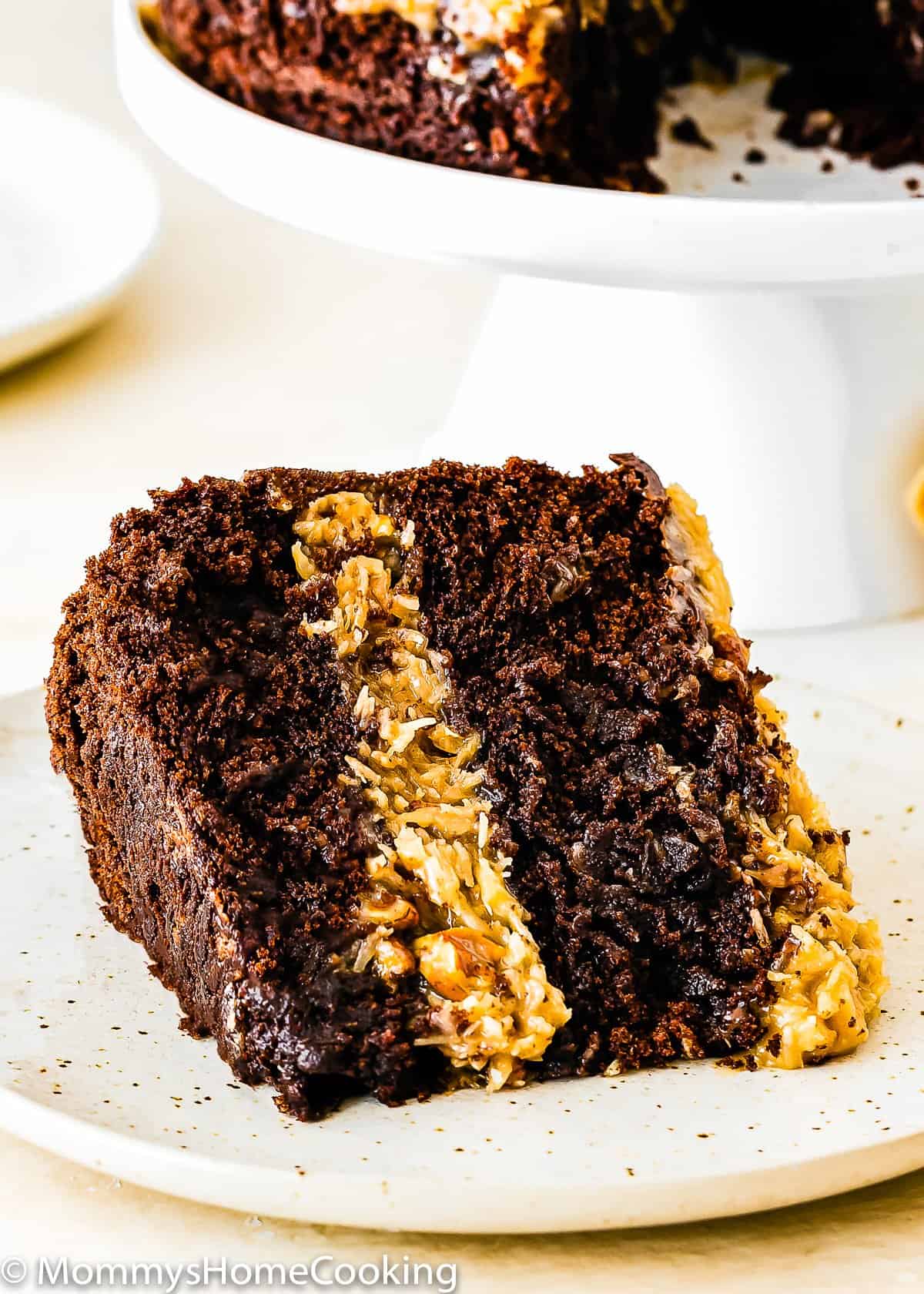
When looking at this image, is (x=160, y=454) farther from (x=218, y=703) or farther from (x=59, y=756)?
(x=218, y=703)

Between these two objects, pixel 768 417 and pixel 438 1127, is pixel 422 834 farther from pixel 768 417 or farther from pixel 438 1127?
pixel 768 417

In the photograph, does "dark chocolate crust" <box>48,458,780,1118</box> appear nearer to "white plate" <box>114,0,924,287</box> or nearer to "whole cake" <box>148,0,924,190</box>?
"white plate" <box>114,0,924,287</box>

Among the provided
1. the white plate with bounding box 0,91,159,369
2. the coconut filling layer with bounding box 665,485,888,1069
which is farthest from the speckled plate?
the white plate with bounding box 0,91,159,369

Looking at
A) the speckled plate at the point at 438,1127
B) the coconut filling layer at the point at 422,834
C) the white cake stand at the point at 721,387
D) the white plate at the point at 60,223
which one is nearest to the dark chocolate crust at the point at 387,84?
the white cake stand at the point at 721,387

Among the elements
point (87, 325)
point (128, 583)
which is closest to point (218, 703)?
point (128, 583)

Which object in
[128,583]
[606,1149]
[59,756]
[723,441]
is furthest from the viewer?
[723,441]

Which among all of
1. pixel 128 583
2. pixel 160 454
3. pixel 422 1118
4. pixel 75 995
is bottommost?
pixel 160 454

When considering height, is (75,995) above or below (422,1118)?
below
